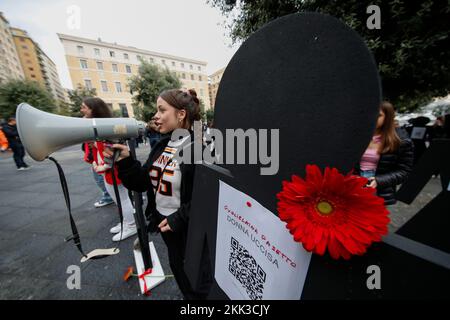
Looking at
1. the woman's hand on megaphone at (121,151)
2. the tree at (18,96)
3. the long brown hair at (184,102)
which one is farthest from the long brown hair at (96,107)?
the tree at (18,96)

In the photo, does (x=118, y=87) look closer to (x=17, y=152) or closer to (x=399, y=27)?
(x=17, y=152)

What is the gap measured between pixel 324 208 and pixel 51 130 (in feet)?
4.48

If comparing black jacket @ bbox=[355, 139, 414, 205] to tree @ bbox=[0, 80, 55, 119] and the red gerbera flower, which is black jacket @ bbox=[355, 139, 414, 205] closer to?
the red gerbera flower

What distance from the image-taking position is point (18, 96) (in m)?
15.8

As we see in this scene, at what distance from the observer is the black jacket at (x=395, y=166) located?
1691 millimetres

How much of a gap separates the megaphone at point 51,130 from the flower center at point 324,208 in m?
1.15

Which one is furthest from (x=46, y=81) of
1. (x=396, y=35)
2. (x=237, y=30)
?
(x=396, y=35)

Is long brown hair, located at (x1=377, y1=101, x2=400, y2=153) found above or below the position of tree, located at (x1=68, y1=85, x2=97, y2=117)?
below

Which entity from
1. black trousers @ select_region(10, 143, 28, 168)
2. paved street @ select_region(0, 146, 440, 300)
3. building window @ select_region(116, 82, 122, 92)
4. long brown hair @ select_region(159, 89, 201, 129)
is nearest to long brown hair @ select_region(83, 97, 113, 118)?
long brown hair @ select_region(159, 89, 201, 129)

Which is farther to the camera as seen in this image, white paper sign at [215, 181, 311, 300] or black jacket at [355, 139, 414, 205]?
black jacket at [355, 139, 414, 205]

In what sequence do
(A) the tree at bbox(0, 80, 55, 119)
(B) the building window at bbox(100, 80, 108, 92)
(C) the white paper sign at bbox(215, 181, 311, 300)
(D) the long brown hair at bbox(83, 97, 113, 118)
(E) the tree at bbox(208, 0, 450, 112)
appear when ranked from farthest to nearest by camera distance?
(B) the building window at bbox(100, 80, 108, 92) < (A) the tree at bbox(0, 80, 55, 119) < (E) the tree at bbox(208, 0, 450, 112) < (D) the long brown hair at bbox(83, 97, 113, 118) < (C) the white paper sign at bbox(215, 181, 311, 300)

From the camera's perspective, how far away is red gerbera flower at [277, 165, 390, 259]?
1.43 feet

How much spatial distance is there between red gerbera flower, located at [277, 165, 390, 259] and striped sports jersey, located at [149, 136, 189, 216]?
0.92 metres

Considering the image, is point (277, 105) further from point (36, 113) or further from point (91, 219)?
point (91, 219)
